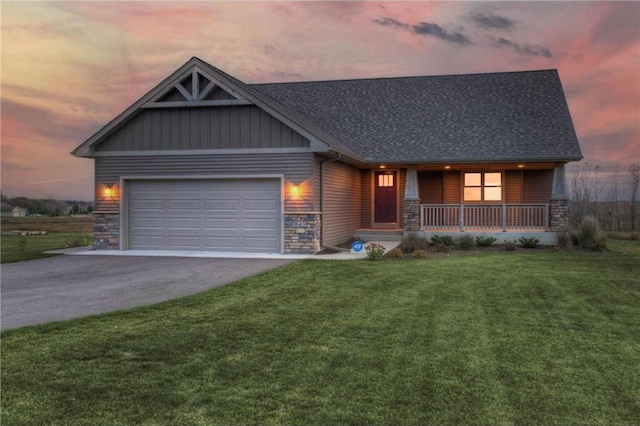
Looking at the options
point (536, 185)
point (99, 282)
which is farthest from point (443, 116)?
point (99, 282)

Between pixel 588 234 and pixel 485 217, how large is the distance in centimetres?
370

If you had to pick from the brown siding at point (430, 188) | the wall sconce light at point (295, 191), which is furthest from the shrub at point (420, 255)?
the brown siding at point (430, 188)

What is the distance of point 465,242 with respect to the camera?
1581cm

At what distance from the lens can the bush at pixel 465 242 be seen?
620 inches

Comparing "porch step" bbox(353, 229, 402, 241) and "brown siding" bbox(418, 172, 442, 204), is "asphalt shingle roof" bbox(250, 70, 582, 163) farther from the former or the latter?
"porch step" bbox(353, 229, 402, 241)

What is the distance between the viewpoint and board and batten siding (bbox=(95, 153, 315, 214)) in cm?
1394

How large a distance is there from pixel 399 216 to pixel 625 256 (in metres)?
8.21

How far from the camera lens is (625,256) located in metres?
13.0

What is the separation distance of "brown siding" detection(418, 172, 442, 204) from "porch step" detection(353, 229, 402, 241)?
6.40 ft

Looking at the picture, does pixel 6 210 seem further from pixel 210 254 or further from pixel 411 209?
pixel 411 209

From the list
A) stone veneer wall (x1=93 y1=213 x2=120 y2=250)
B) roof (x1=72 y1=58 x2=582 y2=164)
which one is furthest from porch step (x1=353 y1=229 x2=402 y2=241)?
stone veneer wall (x1=93 y1=213 x2=120 y2=250)

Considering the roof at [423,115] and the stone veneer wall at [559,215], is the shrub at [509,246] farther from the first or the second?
the roof at [423,115]

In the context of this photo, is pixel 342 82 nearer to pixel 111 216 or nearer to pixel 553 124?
pixel 553 124

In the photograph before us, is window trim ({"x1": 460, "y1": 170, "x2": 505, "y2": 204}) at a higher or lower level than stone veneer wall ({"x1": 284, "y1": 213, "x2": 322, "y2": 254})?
higher
